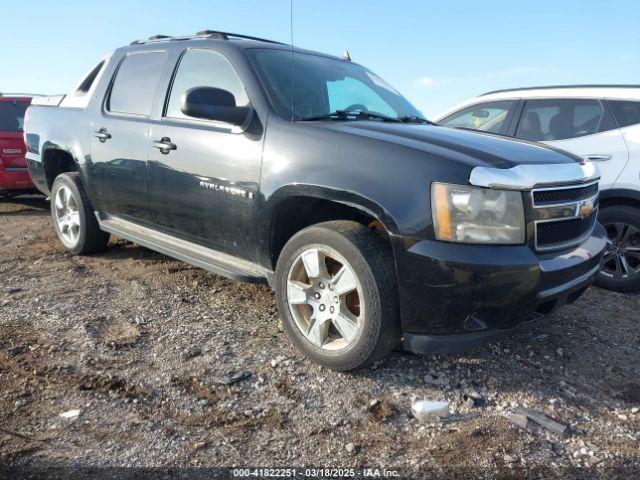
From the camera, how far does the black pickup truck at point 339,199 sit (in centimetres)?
239

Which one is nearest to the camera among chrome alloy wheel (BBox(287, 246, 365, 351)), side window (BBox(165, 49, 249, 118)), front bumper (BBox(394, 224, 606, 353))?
front bumper (BBox(394, 224, 606, 353))

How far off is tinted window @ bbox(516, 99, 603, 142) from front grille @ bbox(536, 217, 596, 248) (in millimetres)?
2195

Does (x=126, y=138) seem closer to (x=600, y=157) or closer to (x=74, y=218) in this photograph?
(x=74, y=218)

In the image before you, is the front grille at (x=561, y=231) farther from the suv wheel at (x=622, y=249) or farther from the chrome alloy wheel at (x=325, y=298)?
the suv wheel at (x=622, y=249)

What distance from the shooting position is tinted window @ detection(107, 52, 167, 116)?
3900 millimetres

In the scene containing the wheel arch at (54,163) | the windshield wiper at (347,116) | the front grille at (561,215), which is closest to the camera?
the front grille at (561,215)

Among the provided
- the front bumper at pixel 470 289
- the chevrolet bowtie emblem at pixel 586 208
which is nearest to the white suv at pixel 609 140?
the chevrolet bowtie emblem at pixel 586 208

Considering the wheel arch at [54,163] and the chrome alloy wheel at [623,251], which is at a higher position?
the wheel arch at [54,163]

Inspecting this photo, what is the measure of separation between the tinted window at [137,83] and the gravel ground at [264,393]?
147 cm

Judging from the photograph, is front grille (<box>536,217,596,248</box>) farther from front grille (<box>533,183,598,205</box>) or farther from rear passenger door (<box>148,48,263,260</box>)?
rear passenger door (<box>148,48,263,260</box>)

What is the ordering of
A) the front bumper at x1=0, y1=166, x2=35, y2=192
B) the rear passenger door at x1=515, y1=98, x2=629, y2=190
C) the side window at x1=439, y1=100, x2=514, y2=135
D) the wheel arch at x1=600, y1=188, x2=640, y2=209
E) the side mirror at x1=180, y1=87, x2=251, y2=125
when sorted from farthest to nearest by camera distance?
the front bumper at x1=0, y1=166, x2=35, y2=192 < the side window at x1=439, y1=100, x2=514, y2=135 < the rear passenger door at x1=515, y1=98, x2=629, y2=190 < the wheel arch at x1=600, y1=188, x2=640, y2=209 < the side mirror at x1=180, y1=87, x2=251, y2=125

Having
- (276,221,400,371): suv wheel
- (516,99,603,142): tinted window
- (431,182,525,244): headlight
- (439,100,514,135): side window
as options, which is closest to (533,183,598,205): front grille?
(431,182,525,244): headlight

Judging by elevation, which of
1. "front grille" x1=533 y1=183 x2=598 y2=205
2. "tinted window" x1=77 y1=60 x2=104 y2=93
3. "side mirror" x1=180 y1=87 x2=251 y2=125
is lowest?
"front grille" x1=533 y1=183 x2=598 y2=205

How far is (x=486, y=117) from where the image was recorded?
5.45m
